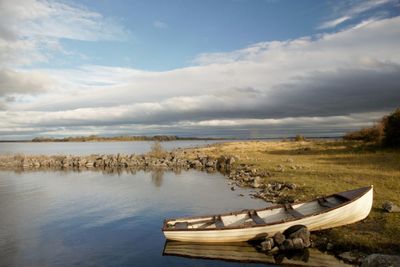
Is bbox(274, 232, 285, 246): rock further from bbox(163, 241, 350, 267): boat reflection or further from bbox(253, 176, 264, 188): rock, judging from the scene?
bbox(253, 176, 264, 188): rock

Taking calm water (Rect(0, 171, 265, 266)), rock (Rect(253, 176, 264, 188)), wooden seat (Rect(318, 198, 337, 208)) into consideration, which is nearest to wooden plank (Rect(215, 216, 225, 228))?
calm water (Rect(0, 171, 265, 266))

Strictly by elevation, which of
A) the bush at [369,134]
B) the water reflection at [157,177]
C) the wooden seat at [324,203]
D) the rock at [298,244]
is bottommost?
the water reflection at [157,177]

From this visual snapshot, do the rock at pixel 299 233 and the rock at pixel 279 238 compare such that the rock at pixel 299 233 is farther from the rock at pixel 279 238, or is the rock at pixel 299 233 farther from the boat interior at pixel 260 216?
the boat interior at pixel 260 216

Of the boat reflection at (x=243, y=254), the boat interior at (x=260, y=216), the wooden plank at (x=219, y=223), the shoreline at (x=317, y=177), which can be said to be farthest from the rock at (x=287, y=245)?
the wooden plank at (x=219, y=223)

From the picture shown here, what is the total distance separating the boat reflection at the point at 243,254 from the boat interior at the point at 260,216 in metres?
1.29

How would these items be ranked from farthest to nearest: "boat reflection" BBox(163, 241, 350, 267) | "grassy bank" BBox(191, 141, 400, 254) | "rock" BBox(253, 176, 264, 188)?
"rock" BBox(253, 176, 264, 188)
"grassy bank" BBox(191, 141, 400, 254)
"boat reflection" BBox(163, 241, 350, 267)

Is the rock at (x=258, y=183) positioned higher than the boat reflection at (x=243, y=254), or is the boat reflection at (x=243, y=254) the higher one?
the rock at (x=258, y=183)

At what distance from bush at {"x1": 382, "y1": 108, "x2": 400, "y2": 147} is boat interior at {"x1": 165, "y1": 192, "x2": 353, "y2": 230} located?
45.8 meters

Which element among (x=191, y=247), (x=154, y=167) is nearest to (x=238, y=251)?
(x=191, y=247)

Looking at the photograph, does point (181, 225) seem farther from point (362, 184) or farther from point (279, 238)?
point (362, 184)

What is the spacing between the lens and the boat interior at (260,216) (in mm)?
22731

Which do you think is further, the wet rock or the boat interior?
the boat interior

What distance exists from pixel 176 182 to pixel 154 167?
21.7 m

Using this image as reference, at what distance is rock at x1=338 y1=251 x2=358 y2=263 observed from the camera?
17.6m
